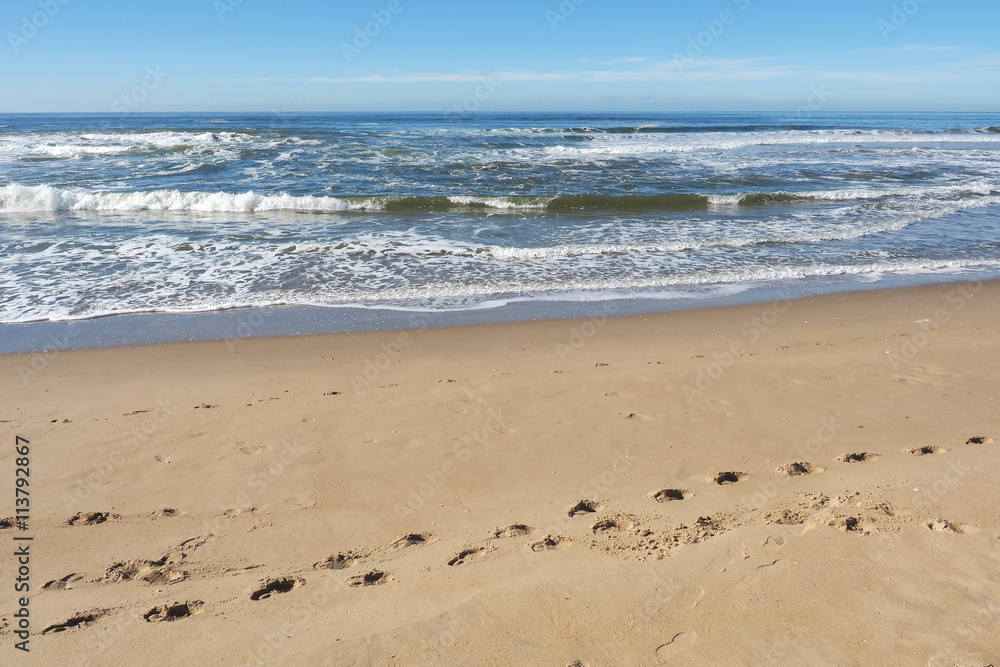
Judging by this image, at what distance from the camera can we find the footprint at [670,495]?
3598 mm

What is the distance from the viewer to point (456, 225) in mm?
12398

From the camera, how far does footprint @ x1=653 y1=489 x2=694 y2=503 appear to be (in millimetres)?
Result: 3598

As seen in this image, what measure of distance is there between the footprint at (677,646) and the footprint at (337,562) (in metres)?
1.62

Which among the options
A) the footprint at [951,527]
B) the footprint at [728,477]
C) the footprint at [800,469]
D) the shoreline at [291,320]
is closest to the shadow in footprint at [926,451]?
the footprint at [800,469]

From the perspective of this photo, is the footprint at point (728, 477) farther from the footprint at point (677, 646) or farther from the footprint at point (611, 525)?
the footprint at point (677, 646)

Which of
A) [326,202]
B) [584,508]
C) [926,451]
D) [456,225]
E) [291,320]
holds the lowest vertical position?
[584,508]

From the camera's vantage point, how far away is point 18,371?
18.3 feet

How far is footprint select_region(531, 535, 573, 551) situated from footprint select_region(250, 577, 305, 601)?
48.7 inches

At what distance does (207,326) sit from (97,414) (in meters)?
2.14

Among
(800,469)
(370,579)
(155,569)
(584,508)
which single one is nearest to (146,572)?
(155,569)

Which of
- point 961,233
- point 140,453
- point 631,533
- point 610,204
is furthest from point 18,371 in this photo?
point 961,233

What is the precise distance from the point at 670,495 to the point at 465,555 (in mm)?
1360

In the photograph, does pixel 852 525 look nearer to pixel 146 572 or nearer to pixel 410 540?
pixel 410 540

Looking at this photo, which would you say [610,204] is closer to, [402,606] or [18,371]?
[18,371]
